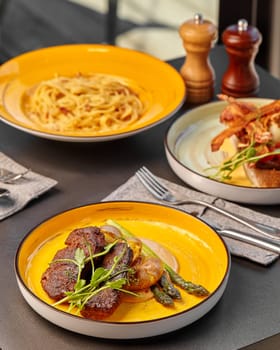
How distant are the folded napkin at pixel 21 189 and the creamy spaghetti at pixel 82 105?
0.14 meters

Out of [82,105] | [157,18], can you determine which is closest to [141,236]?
[82,105]

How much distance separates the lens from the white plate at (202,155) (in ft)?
5.37

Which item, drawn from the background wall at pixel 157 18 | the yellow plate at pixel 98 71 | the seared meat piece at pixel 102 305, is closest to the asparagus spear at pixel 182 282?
the seared meat piece at pixel 102 305

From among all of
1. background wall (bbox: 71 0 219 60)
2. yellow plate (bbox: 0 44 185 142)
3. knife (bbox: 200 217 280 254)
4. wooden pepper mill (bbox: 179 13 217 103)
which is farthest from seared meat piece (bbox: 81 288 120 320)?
background wall (bbox: 71 0 219 60)

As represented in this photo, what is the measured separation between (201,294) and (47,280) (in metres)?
0.24

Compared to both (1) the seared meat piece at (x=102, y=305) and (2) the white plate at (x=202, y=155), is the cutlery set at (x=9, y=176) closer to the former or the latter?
(2) the white plate at (x=202, y=155)

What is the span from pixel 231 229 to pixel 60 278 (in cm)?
35

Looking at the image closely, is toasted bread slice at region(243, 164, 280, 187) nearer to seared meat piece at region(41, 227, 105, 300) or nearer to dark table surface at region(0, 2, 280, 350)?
dark table surface at region(0, 2, 280, 350)

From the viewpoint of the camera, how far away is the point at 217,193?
1.67m

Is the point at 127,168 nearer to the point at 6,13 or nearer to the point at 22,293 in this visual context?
the point at 22,293

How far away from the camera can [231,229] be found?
154cm

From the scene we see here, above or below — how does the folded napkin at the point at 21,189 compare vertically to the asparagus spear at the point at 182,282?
below

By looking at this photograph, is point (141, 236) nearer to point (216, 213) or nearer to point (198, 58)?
point (216, 213)

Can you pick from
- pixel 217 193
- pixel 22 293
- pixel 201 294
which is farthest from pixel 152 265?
pixel 217 193
